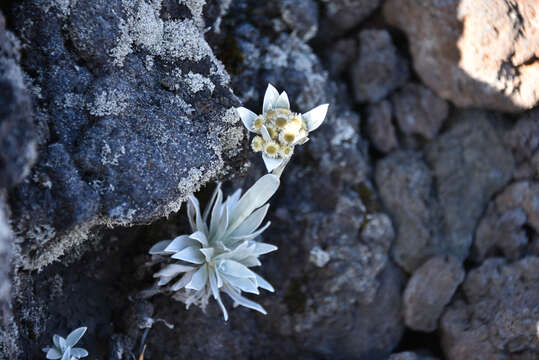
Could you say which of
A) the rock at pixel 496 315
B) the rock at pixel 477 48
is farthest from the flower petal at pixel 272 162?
the rock at pixel 496 315

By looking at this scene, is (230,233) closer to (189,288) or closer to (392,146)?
(189,288)

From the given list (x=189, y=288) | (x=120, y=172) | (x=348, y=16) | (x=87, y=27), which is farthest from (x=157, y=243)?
(x=348, y=16)

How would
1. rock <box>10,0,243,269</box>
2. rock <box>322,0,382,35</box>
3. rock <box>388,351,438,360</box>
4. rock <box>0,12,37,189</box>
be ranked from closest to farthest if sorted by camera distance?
rock <box>0,12,37,189</box> → rock <box>10,0,243,269</box> → rock <box>388,351,438,360</box> → rock <box>322,0,382,35</box>

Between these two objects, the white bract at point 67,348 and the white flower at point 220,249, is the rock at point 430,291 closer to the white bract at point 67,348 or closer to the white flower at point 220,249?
the white flower at point 220,249

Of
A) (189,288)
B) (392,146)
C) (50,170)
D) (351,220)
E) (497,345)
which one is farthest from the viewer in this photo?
(392,146)

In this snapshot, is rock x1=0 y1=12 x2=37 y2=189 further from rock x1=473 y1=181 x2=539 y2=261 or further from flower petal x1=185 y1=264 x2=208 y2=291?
rock x1=473 y1=181 x2=539 y2=261

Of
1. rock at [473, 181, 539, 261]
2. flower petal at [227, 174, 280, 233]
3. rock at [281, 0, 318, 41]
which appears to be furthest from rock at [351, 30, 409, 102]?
flower petal at [227, 174, 280, 233]

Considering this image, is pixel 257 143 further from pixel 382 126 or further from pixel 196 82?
pixel 382 126
